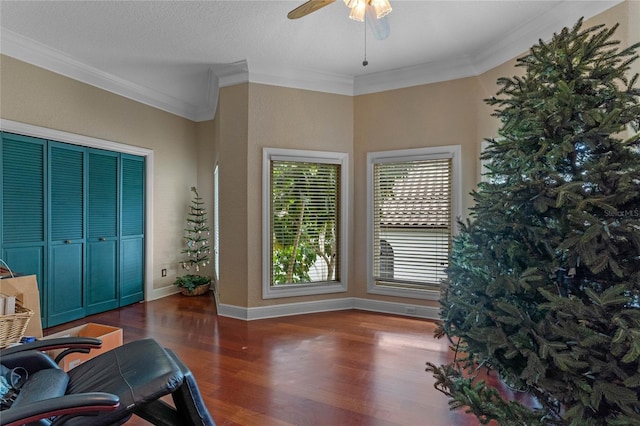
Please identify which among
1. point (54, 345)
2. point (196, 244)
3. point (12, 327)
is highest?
point (196, 244)

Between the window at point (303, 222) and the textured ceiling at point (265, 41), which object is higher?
the textured ceiling at point (265, 41)

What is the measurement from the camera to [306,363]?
113 inches

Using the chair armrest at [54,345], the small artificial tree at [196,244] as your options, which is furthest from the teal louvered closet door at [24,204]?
the chair armrest at [54,345]

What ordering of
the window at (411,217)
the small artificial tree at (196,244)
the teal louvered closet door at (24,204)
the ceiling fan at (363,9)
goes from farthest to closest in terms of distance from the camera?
1. the small artificial tree at (196,244)
2. the window at (411,217)
3. the teal louvered closet door at (24,204)
4. the ceiling fan at (363,9)

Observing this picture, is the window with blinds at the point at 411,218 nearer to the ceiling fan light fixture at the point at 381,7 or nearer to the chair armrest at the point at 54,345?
the ceiling fan light fixture at the point at 381,7

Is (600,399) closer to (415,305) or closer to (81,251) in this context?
(415,305)

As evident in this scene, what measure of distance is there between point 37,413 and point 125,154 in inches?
167

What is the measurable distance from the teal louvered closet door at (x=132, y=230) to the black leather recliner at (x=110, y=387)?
3.11 meters

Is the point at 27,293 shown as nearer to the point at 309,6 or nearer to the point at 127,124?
the point at 127,124

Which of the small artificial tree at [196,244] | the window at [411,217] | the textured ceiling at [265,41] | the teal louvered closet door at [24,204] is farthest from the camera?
the small artificial tree at [196,244]

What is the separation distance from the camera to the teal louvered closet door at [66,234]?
3.80 m

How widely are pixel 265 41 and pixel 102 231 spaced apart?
3.26 meters

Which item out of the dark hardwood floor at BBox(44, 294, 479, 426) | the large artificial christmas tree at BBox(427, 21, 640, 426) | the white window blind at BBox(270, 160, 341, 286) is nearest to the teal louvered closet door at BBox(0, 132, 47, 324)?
the dark hardwood floor at BBox(44, 294, 479, 426)

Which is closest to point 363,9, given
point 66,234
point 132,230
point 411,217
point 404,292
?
point 411,217
